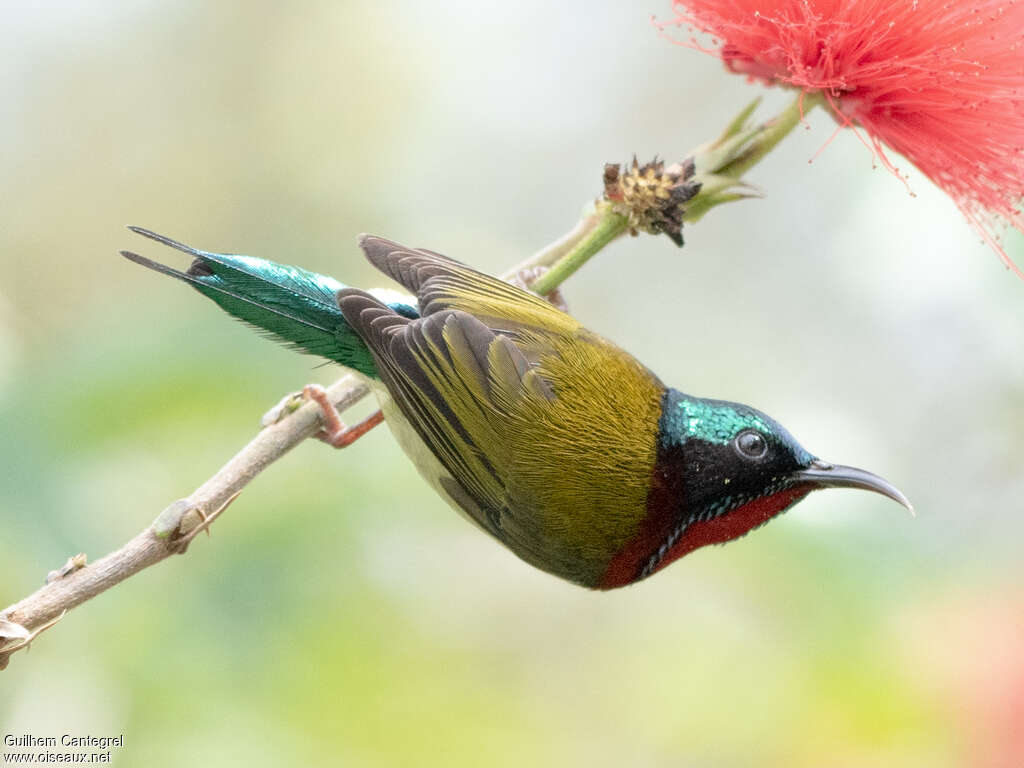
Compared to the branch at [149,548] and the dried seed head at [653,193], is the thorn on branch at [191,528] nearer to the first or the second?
the branch at [149,548]

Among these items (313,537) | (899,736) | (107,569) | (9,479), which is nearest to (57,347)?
(9,479)

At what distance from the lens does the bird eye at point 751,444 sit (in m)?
2.50

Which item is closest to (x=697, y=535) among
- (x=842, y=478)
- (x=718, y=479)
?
(x=718, y=479)

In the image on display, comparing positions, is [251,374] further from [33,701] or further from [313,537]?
[33,701]

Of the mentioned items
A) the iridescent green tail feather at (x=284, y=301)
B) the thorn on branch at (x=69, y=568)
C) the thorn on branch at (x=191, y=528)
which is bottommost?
the thorn on branch at (x=69, y=568)

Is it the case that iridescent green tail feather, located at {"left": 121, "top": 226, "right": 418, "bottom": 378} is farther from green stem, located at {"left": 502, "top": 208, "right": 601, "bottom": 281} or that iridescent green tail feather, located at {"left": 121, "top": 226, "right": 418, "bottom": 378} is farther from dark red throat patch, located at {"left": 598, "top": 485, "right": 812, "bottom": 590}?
dark red throat patch, located at {"left": 598, "top": 485, "right": 812, "bottom": 590}

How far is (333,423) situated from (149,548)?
0.63 m

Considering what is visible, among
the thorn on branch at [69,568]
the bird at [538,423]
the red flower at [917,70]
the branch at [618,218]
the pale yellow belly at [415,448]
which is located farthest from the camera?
the pale yellow belly at [415,448]

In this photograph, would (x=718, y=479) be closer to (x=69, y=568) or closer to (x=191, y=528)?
(x=191, y=528)

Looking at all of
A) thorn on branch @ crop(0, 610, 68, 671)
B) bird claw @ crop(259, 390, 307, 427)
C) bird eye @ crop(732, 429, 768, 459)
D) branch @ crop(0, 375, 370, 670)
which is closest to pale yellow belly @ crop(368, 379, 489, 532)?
bird claw @ crop(259, 390, 307, 427)

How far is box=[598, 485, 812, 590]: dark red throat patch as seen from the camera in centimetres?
253

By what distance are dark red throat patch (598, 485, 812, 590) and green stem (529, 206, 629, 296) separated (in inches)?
24.0

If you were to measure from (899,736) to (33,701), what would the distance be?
6.43 feet

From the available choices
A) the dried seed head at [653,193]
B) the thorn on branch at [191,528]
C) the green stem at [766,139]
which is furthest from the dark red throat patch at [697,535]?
the thorn on branch at [191,528]
